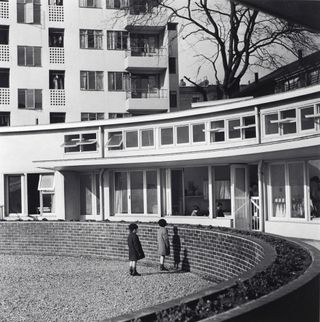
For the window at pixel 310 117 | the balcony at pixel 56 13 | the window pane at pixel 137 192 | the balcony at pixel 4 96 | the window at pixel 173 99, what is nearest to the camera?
the window at pixel 310 117

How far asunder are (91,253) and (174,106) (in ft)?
94.4

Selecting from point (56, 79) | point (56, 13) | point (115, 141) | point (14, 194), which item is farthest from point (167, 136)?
point (56, 13)

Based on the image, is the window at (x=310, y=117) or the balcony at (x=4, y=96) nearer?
the window at (x=310, y=117)

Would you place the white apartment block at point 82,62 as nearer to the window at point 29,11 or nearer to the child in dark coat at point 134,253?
the window at point 29,11

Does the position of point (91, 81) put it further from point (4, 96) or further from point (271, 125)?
point (271, 125)

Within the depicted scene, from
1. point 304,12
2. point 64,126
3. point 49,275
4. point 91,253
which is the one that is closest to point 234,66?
point 64,126

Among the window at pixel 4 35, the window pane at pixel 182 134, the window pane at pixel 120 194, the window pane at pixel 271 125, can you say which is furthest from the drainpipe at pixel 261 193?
the window at pixel 4 35

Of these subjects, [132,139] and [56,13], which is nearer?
[132,139]

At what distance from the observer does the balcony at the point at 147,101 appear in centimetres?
4406

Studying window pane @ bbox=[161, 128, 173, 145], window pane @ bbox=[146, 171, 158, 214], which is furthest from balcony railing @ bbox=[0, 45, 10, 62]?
window pane @ bbox=[161, 128, 173, 145]

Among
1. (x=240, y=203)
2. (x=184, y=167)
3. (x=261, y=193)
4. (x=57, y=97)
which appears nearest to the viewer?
(x=261, y=193)

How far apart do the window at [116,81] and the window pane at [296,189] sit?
97.6 feet

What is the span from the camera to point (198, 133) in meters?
19.3

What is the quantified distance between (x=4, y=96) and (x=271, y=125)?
28.4 metres
